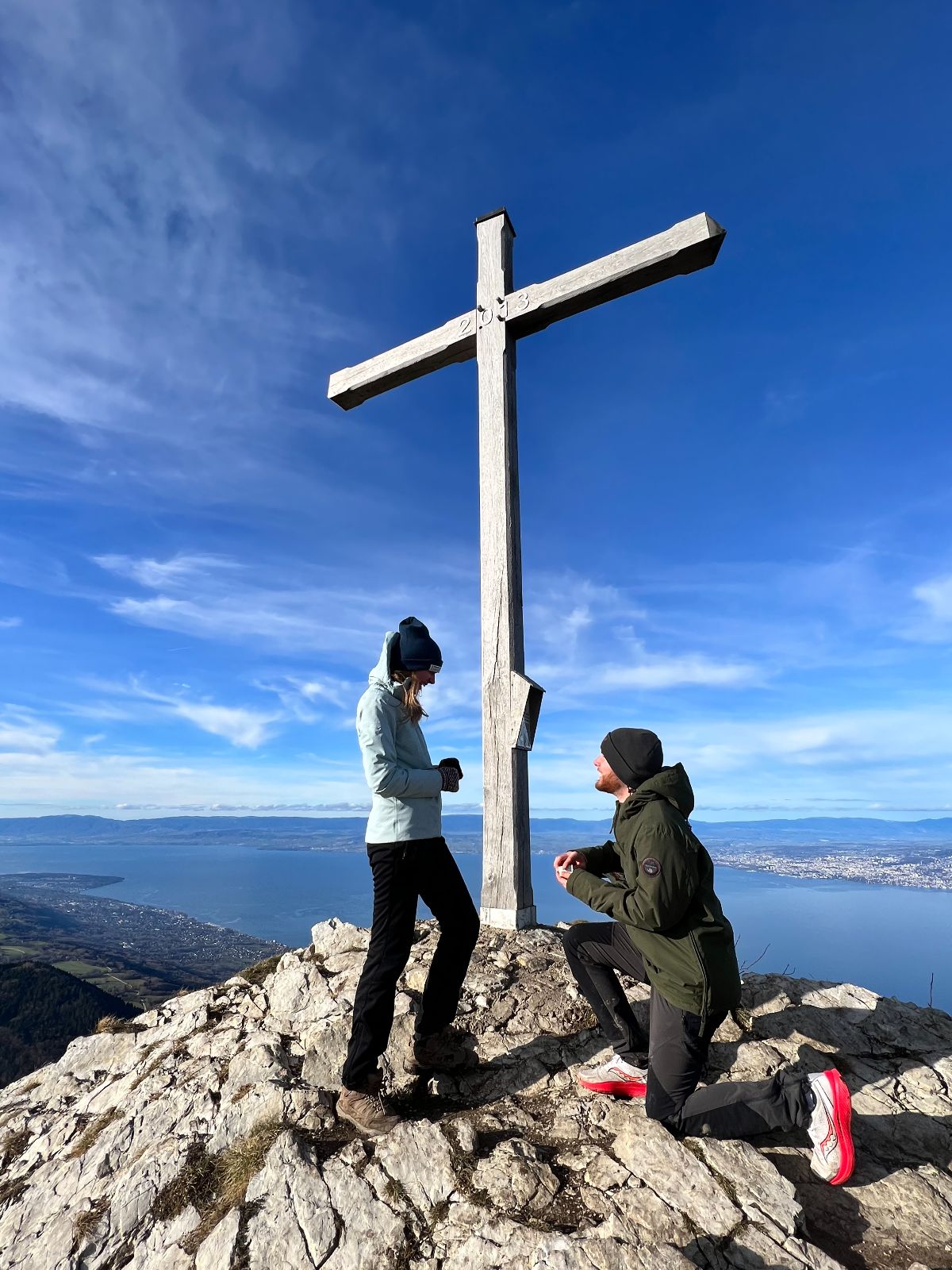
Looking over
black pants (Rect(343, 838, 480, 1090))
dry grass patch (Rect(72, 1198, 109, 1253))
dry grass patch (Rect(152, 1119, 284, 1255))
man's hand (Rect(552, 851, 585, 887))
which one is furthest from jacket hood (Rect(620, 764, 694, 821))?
dry grass patch (Rect(72, 1198, 109, 1253))

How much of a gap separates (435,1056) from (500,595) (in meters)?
3.80

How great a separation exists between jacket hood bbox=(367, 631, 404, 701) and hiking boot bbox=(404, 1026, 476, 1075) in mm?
2243

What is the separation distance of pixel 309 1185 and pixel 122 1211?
44.6 inches

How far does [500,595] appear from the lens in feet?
20.4

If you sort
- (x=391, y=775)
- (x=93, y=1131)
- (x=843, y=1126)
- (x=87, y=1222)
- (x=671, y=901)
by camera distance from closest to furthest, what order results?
(x=843, y=1126) → (x=671, y=901) → (x=87, y=1222) → (x=391, y=775) → (x=93, y=1131)

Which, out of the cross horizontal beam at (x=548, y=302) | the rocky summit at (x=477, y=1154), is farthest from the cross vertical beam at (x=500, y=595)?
the rocky summit at (x=477, y=1154)

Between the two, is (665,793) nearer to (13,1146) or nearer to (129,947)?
(13,1146)

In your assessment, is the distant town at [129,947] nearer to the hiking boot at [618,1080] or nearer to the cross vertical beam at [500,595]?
the cross vertical beam at [500,595]

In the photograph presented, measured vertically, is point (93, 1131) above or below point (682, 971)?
below

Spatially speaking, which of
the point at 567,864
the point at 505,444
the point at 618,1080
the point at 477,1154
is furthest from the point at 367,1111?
the point at 505,444

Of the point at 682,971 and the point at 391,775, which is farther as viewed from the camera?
the point at 391,775

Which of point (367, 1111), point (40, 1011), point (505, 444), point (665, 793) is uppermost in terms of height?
point (505, 444)

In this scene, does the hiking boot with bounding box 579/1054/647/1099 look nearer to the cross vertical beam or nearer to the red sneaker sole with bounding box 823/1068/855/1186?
the red sneaker sole with bounding box 823/1068/855/1186

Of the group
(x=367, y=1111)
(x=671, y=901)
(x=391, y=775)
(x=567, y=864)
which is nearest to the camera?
(x=671, y=901)
